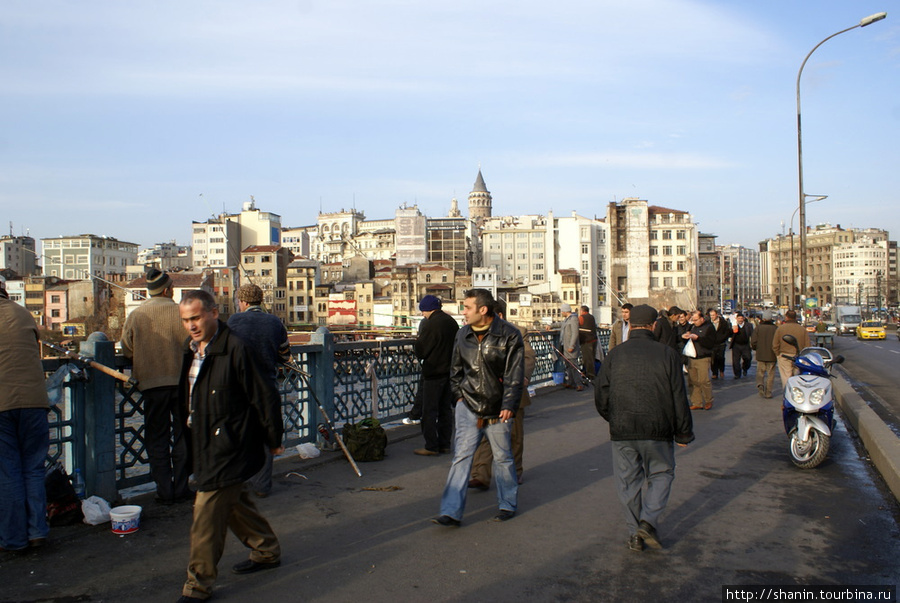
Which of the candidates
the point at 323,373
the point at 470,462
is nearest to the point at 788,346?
the point at 323,373

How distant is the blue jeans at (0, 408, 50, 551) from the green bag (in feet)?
10.7

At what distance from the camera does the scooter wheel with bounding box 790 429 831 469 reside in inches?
291

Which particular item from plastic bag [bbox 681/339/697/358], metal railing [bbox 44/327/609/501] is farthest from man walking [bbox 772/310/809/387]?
metal railing [bbox 44/327/609/501]

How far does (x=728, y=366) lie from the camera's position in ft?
74.2

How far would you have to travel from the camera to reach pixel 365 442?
7.62 metres

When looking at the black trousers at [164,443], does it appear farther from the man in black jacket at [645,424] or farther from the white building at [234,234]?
the white building at [234,234]

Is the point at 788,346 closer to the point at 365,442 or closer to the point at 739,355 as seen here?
the point at 739,355

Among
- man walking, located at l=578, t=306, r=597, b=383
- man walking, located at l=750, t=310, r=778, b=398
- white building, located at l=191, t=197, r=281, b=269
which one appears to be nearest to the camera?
man walking, located at l=750, t=310, r=778, b=398

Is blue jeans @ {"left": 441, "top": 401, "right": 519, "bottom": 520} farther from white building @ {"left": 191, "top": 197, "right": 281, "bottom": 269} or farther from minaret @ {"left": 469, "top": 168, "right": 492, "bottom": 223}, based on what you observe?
minaret @ {"left": 469, "top": 168, "right": 492, "bottom": 223}

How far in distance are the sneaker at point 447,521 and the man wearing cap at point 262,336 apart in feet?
5.59

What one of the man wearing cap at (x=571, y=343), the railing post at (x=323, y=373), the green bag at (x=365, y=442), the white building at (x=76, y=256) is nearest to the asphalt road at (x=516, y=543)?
the green bag at (x=365, y=442)

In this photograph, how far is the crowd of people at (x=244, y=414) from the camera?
402 centimetres

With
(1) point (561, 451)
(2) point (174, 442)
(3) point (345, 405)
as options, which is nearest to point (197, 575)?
(2) point (174, 442)

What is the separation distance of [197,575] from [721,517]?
13.3 feet
